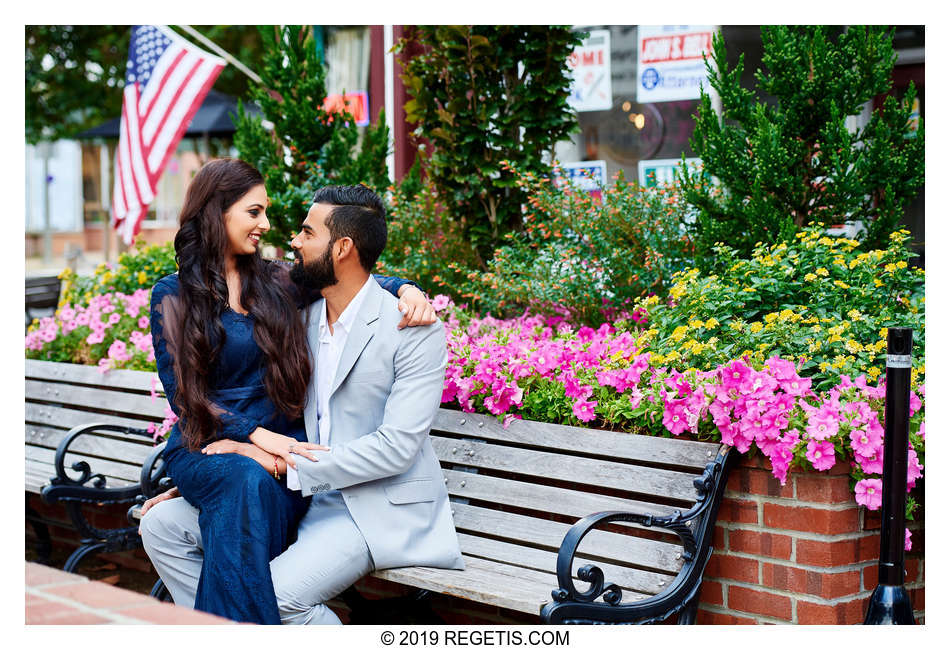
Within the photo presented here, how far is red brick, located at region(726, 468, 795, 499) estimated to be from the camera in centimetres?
333

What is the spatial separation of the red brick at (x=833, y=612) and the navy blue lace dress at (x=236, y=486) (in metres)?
1.65

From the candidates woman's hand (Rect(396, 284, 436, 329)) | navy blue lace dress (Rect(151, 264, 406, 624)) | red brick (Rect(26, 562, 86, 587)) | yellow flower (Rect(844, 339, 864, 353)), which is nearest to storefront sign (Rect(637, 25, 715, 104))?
yellow flower (Rect(844, 339, 864, 353))

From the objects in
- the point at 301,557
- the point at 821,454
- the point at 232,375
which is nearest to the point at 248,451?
the point at 232,375

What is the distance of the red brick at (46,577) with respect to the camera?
2.67m

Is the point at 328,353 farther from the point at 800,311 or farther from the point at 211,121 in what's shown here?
the point at 211,121

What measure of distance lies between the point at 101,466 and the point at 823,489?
11.6 ft

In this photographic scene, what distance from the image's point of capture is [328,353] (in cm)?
364

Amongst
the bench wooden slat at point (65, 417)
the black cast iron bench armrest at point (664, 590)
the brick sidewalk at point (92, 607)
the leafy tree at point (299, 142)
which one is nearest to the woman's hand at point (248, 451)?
the brick sidewalk at point (92, 607)

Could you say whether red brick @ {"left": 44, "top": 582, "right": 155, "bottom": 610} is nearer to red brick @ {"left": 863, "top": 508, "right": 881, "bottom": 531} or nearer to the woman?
the woman

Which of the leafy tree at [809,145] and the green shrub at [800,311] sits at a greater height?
the leafy tree at [809,145]

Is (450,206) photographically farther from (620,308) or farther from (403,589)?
(403,589)

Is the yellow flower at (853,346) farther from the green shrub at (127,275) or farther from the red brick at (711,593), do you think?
the green shrub at (127,275)

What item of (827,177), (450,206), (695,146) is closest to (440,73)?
(450,206)

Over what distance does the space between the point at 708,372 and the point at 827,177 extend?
5.86ft
